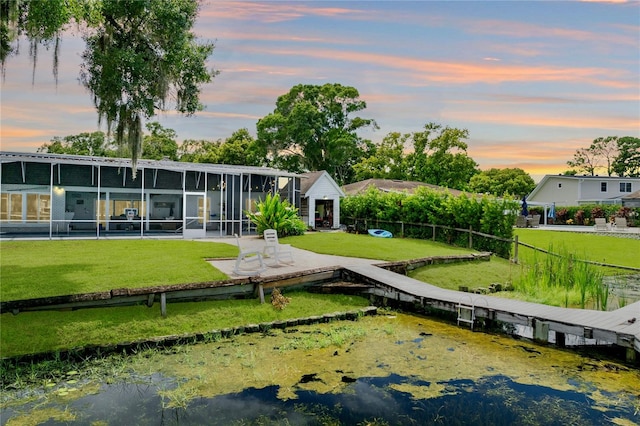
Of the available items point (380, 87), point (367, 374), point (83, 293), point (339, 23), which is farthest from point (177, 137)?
point (367, 374)

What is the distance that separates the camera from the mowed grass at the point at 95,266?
30.0 feet

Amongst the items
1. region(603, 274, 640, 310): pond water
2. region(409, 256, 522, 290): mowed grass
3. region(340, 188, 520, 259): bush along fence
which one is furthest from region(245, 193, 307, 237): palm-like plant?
region(603, 274, 640, 310): pond water

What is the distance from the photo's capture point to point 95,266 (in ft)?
37.4

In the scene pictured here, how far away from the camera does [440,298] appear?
9859 millimetres

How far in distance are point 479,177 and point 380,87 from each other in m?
39.0

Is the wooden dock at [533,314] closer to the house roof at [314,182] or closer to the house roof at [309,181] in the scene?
the house roof at [314,182]

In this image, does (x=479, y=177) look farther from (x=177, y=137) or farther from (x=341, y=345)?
(x=341, y=345)

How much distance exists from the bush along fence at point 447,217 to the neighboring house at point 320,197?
354 cm

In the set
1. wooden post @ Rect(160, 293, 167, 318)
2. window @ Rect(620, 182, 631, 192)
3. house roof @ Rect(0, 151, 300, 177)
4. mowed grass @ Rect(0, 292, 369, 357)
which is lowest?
mowed grass @ Rect(0, 292, 369, 357)

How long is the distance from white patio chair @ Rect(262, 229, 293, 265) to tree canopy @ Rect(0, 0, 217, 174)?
4.52 m

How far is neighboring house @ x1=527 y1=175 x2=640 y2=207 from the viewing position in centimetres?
4256

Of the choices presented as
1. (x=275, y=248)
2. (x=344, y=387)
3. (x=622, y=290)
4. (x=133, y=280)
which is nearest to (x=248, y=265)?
(x=275, y=248)

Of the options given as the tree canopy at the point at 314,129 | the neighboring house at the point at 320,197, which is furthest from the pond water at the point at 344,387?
the tree canopy at the point at 314,129

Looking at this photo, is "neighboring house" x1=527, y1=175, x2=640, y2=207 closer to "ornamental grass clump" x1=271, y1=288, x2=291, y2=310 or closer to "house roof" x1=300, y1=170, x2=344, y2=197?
"house roof" x1=300, y1=170, x2=344, y2=197
